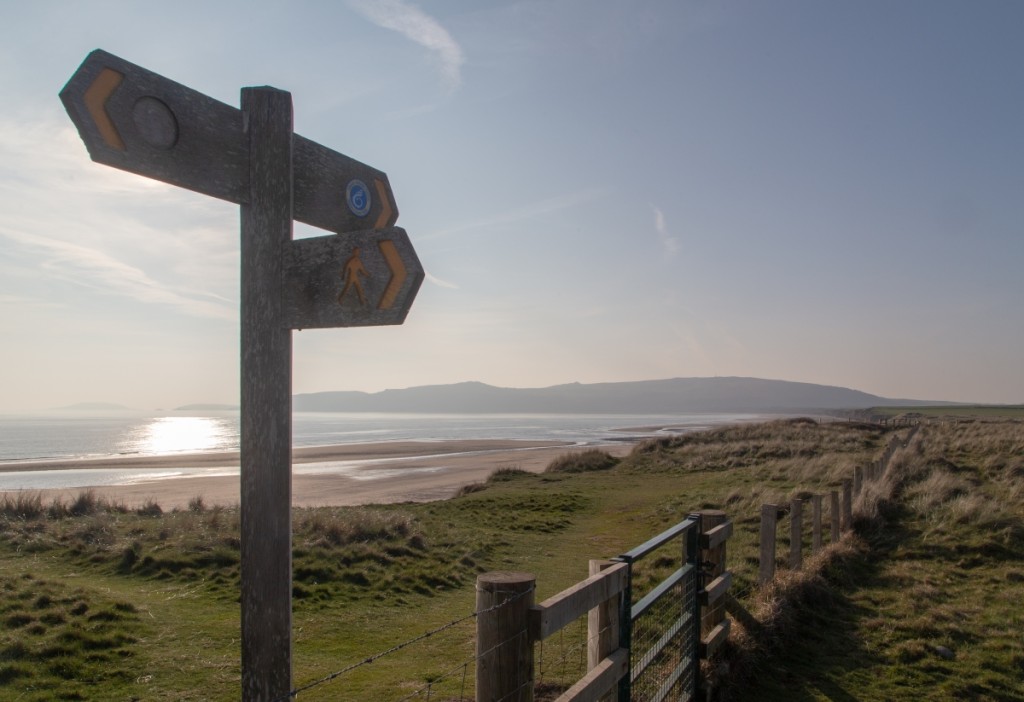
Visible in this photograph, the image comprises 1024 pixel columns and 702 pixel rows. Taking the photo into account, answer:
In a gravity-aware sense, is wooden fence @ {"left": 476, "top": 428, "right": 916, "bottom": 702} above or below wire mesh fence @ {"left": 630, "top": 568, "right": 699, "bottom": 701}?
above

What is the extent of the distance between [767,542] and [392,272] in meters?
6.47

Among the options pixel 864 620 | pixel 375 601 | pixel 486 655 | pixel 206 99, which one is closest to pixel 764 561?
pixel 864 620

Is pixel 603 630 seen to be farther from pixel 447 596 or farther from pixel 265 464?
pixel 447 596

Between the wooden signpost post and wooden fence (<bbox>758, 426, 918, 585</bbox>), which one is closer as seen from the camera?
the wooden signpost post

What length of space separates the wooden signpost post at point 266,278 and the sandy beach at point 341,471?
18.6m

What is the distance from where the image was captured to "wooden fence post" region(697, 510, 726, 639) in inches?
223

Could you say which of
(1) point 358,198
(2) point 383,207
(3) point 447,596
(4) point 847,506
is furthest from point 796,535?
(1) point 358,198

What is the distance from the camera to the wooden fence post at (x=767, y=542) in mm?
7441

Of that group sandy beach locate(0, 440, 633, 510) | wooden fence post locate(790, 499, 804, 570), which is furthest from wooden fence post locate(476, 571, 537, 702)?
sandy beach locate(0, 440, 633, 510)

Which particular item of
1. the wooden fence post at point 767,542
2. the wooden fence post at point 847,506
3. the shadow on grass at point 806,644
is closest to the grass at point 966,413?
the wooden fence post at point 847,506

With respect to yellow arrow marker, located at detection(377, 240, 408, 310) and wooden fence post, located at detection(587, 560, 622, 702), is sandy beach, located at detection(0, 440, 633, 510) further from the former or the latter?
yellow arrow marker, located at detection(377, 240, 408, 310)

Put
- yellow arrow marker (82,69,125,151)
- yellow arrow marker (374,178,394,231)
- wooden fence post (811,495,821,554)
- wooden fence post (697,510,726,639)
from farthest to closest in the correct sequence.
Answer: wooden fence post (811,495,821,554), wooden fence post (697,510,726,639), yellow arrow marker (374,178,394,231), yellow arrow marker (82,69,125,151)

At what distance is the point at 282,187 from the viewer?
93.3 inches

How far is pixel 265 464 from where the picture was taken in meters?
2.22
